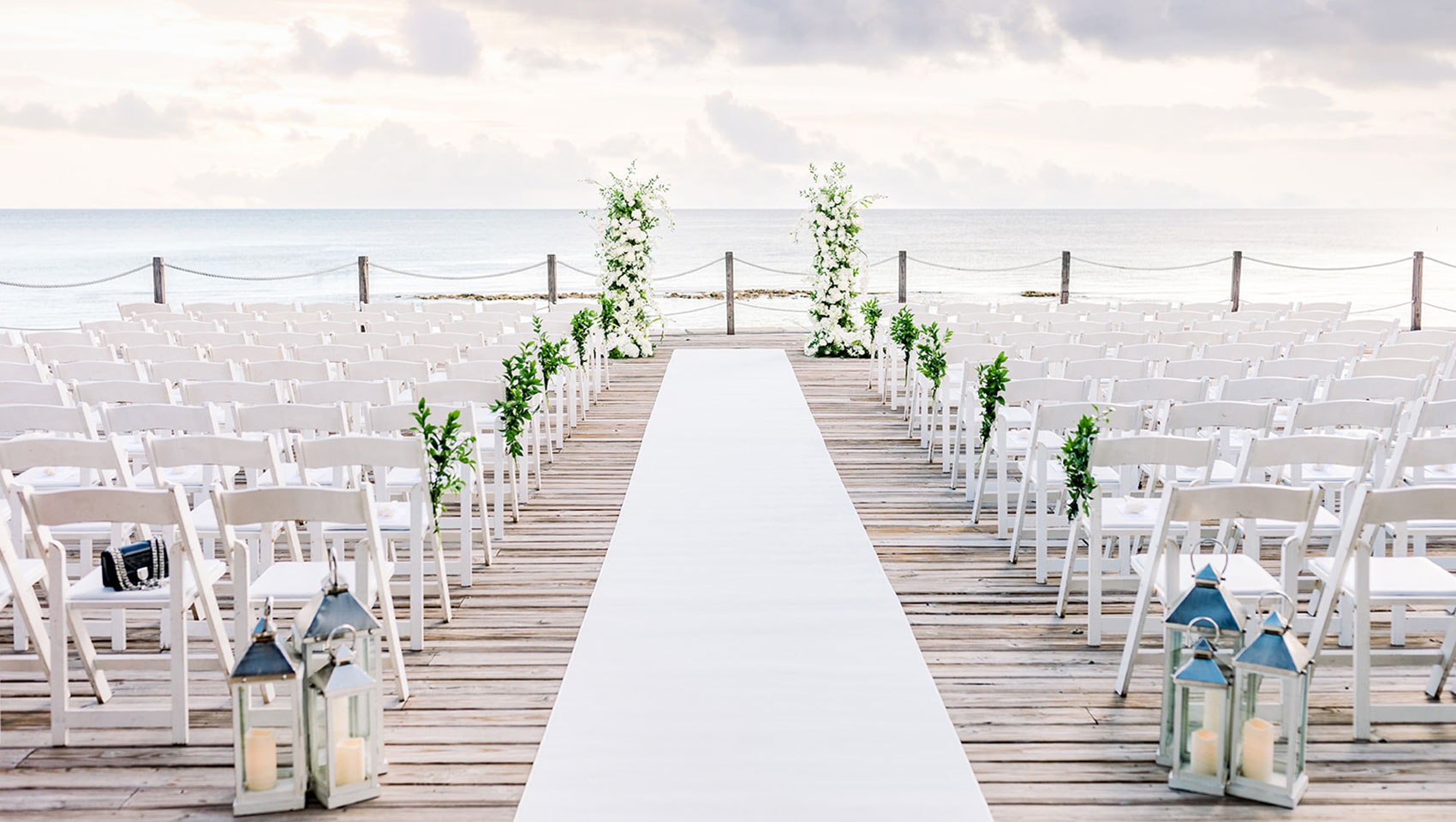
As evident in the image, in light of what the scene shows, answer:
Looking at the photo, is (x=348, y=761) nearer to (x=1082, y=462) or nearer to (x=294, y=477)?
(x=294, y=477)

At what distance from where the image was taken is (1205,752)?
3564mm

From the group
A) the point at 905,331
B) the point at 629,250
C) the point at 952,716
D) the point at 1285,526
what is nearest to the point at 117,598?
the point at 952,716

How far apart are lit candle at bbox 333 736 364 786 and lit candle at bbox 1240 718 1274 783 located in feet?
8.64

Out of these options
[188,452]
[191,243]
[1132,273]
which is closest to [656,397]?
[188,452]

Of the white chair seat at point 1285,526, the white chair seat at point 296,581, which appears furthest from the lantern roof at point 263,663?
the white chair seat at point 1285,526

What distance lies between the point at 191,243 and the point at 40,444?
68519 millimetres

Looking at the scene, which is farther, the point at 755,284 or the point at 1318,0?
the point at 755,284

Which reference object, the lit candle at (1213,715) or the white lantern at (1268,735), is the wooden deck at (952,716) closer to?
the white lantern at (1268,735)

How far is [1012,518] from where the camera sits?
6.87 meters

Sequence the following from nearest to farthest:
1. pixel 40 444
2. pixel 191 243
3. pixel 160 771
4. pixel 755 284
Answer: pixel 160 771, pixel 40 444, pixel 755 284, pixel 191 243

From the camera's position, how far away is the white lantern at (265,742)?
3.29 meters

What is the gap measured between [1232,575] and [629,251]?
10209 millimetres

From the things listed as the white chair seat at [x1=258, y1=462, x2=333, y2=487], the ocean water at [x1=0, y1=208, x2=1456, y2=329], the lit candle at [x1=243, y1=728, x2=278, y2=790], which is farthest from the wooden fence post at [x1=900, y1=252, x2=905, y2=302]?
the lit candle at [x1=243, y1=728, x2=278, y2=790]

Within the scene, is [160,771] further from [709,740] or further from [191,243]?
[191,243]
